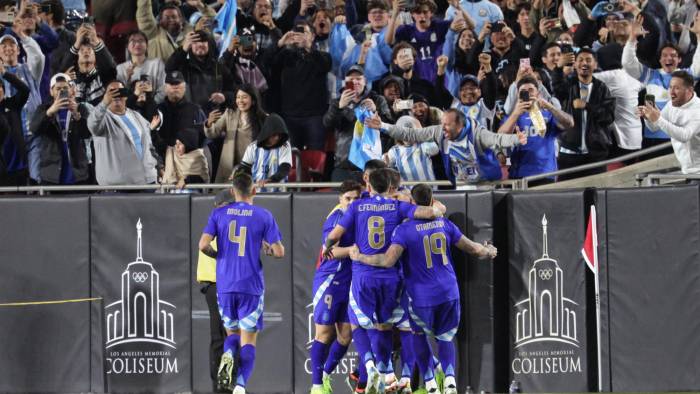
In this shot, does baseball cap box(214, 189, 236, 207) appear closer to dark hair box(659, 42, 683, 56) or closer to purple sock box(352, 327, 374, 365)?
purple sock box(352, 327, 374, 365)

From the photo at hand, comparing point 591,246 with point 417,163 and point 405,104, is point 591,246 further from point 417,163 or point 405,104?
point 405,104

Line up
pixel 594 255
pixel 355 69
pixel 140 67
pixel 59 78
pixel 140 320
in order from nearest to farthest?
pixel 594 255 < pixel 140 320 < pixel 59 78 < pixel 355 69 < pixel 140 67

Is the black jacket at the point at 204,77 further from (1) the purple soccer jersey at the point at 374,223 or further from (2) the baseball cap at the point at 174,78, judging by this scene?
(1) the purple soccer jersey at the point at 374,223

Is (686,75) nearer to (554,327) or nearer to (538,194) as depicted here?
(538,194)

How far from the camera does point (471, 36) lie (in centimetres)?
1641

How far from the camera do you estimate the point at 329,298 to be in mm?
12148

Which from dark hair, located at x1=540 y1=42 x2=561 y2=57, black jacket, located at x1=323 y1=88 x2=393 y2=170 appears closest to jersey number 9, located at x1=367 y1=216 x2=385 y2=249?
black jacket, located at x1=323 y1=88 x2=393 y2=170

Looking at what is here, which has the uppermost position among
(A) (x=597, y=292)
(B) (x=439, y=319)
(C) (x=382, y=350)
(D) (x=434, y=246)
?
(D) (x=434, y=246)

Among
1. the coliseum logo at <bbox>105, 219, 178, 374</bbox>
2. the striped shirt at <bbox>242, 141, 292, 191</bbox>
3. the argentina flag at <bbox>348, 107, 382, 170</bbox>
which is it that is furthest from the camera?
the argentina flag at <bbox>348, 107, 382, 170</bbox>

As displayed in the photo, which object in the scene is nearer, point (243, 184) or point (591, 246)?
point (243, 184)

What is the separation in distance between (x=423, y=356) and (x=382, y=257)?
1.07 meters

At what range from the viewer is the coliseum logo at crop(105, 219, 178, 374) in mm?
13734

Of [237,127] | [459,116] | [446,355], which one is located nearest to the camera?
[446,355]

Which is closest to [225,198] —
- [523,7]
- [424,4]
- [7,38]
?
[7,38]
